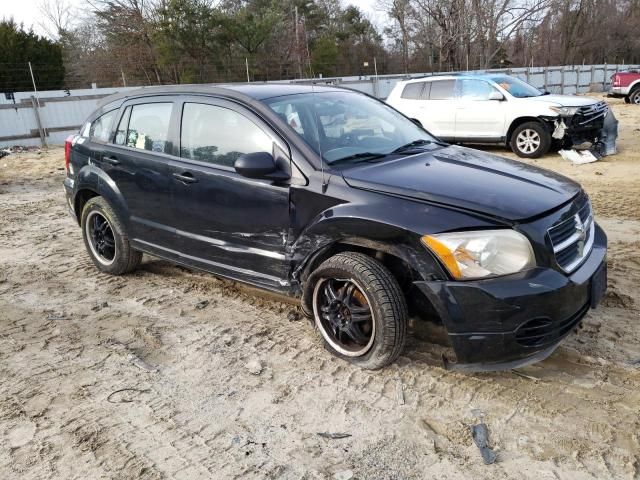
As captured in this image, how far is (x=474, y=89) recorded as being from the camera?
10.8 m

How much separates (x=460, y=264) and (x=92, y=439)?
6.81 feet

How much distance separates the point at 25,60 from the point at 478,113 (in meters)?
19.4

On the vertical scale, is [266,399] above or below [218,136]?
below

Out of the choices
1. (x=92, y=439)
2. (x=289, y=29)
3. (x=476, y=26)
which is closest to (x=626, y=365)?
(x=92, y=439)

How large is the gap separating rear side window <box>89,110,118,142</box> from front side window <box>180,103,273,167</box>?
1.13 metres

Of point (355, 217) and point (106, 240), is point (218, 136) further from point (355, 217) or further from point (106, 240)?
point (106, 240)

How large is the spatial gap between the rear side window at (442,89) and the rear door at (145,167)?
7.97 metres

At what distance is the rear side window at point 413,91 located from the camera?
38.1 ft

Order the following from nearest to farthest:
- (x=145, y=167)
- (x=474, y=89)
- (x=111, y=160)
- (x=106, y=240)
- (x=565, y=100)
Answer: (x=145, y=167) → (x=111, y=160) → (x=106, y=240) → (x=565, y=100) → (x=474, y=89)

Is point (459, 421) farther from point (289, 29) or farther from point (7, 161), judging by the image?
point (289, 29)

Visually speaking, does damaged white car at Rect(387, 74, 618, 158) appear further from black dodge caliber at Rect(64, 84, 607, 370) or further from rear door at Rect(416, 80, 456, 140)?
black dodge caliber at Rect(64, 84, 607, 370)

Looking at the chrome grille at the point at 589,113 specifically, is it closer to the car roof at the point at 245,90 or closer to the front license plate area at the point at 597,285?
the car roof at the point at 245,90

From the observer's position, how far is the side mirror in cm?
332

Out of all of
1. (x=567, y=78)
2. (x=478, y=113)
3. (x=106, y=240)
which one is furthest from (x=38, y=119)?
(x=567, y=78)
